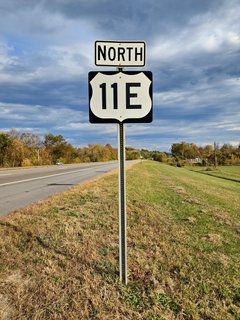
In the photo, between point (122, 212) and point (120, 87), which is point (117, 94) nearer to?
point (120, 87)

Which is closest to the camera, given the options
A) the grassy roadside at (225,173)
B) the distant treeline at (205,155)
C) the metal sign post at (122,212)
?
the metal sign post at (122,212)

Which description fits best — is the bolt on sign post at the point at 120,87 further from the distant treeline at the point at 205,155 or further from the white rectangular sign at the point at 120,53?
the distant treeline at the point at 205,155

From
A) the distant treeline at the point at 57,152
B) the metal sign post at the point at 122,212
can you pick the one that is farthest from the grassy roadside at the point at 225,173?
the metal sign post at the point at 122,212

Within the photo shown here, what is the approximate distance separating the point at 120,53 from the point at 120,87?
→ 1.32 ft

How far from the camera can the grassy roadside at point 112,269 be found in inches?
122

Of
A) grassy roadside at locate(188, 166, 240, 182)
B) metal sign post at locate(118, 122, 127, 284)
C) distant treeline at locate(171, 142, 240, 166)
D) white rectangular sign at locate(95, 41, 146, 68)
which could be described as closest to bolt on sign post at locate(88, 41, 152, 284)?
white rectangular sign at locate(95, 41, 146, 68)

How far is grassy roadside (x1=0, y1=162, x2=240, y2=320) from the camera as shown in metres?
3.11

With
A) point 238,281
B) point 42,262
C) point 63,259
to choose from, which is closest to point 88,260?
point 63,259

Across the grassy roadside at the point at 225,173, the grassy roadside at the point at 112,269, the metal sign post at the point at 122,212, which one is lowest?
the grassy roadside at the point at 225,173

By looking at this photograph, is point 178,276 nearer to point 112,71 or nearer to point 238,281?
point 238,281

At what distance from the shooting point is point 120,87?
3.54 metres

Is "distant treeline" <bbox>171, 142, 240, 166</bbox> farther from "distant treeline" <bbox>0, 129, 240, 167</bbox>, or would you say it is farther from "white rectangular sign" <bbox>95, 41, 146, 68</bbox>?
"white rectangular sign" <bbox>95, 41, 146, 68</bbox>

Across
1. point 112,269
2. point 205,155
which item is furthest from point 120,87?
point 205,155

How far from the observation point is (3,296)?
3.29m
